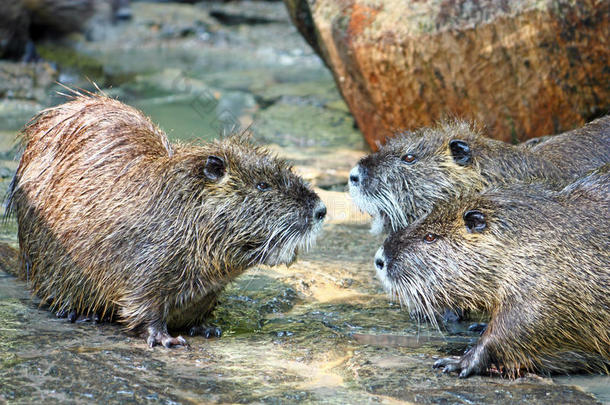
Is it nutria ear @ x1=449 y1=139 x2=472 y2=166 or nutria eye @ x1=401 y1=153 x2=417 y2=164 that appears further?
nutria eye @ x1=401 y1=153 x2=417 y2=164

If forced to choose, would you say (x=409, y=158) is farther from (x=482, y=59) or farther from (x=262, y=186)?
(x=482, y=59)

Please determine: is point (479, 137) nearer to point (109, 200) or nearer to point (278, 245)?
point (278, 245)

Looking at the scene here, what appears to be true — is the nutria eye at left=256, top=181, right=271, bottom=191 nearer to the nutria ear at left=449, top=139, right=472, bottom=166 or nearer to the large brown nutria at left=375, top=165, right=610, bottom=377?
the large brown nutria at left=375, top=165, right=610, bottom=377

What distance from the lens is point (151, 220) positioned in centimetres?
400

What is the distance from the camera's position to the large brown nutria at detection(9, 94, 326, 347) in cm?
397

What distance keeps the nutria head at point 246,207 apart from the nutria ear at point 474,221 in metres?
0.70

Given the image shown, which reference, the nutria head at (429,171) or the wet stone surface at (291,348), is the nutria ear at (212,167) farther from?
the nutria head at (429,171)

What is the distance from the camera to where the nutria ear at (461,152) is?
4.86 meters

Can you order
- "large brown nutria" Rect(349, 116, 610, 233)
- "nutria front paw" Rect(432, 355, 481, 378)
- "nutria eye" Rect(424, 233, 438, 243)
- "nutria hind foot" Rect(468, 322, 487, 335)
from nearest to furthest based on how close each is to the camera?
"nutria front paw" Rect(432, 355, 481, 378), "nutria eye" Rect(424, 233, 438, 243), "nutria hind foot" Rect(468, 322, 487, 335), "large brown nutria" Rect(349, 116, 610, 233)

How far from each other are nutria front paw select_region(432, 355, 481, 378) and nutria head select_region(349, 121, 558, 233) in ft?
4.16

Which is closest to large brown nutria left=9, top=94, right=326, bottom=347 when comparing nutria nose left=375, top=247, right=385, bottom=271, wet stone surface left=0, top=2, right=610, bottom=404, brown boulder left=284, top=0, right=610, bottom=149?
wet stone surface left=0, top=2, right=610, bottom=404

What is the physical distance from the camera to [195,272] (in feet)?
13.1

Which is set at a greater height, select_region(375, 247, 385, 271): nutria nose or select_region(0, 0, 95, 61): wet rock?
select_region(0, 0, 95, 61): wet rock

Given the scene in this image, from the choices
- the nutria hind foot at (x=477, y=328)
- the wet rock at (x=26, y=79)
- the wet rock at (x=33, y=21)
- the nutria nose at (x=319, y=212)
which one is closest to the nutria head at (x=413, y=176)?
the nutria hind foot at (x=477, y=328)
